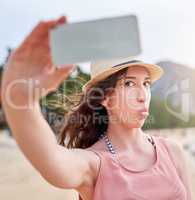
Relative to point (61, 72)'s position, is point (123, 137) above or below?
below

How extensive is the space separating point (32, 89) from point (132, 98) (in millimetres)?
578

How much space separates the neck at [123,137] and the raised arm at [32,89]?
48cm

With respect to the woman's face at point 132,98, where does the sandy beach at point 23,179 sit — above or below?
below

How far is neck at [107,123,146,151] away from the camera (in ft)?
3.93

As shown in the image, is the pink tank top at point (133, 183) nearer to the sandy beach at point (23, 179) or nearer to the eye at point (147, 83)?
the eye at point (147, 83)

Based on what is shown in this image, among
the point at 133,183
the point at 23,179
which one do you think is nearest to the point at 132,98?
the point at 133,183

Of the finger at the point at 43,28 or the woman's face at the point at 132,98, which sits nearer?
the finger at the point at 43,28

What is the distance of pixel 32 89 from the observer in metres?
0.59

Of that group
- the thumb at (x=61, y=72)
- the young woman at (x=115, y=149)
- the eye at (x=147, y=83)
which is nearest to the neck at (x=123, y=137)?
the young woman at (x=115, y=149)

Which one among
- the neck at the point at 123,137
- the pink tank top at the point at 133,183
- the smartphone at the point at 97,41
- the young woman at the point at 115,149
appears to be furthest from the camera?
the neck at the point at 123,137

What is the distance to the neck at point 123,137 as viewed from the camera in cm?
120

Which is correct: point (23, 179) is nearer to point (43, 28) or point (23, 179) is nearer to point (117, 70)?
point (117, 70)

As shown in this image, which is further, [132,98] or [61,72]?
[132,98]

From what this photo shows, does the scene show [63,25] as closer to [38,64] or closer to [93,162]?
[38,64]
